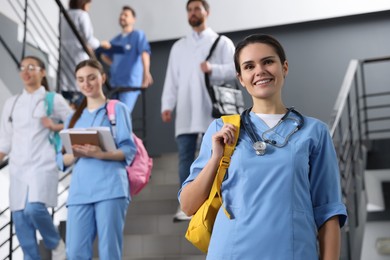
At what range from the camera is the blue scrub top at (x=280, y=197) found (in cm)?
144

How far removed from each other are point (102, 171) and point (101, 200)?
0.14 metres

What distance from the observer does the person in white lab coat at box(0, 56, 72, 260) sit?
3.23 meters

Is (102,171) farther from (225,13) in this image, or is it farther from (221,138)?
(225,13)

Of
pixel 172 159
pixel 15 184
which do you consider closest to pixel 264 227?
pixel 15 184

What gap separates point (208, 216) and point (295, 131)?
31cm

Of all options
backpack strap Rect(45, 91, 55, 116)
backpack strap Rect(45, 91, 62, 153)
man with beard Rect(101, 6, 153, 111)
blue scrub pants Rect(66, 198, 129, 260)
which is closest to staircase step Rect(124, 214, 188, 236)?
backpack strap Rect(45, 91, 62, 153)

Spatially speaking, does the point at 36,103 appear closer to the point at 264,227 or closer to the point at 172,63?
the point at 172,63

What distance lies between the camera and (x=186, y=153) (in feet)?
12.2

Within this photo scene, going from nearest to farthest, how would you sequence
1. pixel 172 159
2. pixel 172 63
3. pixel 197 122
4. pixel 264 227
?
1. pixel 264 227
2. pixel 197 122
3. pixel 172 63
4. pixel 172 159

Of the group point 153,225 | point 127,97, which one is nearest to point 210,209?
point 153,225

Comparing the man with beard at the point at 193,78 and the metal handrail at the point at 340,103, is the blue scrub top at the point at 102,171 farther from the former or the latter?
the metal handrail at the point at 340,103

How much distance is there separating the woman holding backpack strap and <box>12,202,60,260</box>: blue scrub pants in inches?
17.7

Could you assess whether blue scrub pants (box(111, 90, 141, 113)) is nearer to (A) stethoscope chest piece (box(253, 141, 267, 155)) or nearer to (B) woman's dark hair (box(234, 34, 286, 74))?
(B) woman's dark hair (box(234, 34, 286, 74))

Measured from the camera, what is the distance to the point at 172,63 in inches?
158
